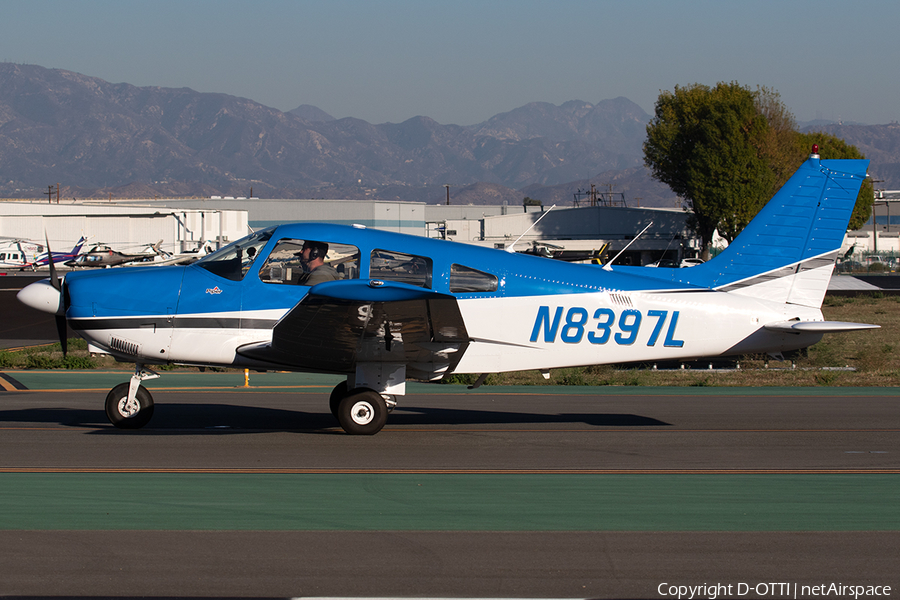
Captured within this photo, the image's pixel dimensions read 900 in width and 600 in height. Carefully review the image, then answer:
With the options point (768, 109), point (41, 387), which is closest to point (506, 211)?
point (768, 109)

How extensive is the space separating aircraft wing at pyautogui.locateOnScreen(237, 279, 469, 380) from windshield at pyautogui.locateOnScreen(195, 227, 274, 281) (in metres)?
0.77

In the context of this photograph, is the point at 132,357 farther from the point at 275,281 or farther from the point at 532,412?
the point at 532,412

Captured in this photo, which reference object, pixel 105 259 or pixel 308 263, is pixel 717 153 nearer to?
pixel 105 259

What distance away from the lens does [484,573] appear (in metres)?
4.95

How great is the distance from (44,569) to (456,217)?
12093cm

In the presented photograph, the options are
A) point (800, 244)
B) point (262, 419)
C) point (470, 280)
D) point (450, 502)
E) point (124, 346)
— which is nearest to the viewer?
point (450, 502)

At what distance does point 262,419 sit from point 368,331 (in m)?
2.63

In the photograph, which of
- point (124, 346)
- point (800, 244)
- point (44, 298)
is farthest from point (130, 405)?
point (800, 244)

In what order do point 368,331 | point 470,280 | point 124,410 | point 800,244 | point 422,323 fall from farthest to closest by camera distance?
point 800,244
point 124,410
point 470,280
point 368,331
point 422,323

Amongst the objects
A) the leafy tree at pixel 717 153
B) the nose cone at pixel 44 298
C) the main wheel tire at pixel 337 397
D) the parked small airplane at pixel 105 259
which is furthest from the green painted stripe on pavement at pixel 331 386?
the leafy tree at pixel 717 153

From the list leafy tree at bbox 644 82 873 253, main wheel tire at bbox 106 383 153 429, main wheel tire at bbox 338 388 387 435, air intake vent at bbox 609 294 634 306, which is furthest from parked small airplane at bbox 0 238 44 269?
air intake vent at bbox 609 294 634 306

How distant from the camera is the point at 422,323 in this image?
323 inches

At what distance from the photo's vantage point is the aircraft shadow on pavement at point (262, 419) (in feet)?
31.1
